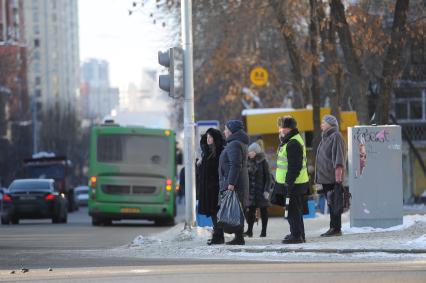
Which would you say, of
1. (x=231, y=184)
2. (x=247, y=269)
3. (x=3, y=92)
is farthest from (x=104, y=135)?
(x=3, y=92)

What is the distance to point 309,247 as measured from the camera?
52.6ft

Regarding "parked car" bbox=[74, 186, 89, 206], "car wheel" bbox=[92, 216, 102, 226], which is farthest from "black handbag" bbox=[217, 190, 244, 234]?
"parked car" bbox=[74, 186, 89, 206]

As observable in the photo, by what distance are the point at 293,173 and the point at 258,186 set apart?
11.3ft

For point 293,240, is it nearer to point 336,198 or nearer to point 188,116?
point 336,198

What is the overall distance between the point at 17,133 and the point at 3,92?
661 inches

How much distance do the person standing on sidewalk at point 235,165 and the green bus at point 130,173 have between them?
15.4 meters

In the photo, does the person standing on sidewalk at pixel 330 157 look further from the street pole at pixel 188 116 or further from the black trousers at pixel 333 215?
the street pole at pixel 188 116

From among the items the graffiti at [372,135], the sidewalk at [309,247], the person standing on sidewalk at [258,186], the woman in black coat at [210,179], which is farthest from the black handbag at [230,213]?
the graffiti at [372,135]

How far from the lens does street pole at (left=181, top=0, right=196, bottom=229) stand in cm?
2017

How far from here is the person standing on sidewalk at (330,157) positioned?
17531 mm

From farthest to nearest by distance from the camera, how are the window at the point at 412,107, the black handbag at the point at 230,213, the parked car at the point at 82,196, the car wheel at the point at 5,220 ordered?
the parked car at the point at 82,196 → the window at the point at 412,107 → the car wheel at the point at 5,220 → the black handbag at the point at 230,213

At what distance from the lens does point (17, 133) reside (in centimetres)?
9250

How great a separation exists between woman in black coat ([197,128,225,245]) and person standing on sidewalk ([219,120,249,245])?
16.6 inches

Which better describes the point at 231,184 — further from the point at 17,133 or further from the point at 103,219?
the point at 17,133
